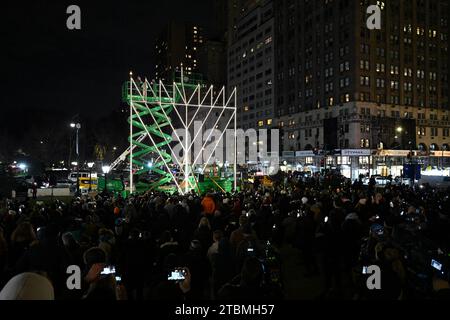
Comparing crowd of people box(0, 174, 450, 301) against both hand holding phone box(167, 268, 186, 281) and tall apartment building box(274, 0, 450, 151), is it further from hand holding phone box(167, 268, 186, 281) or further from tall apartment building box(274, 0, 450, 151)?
tall apartment building box(274, 0, 450, 151)

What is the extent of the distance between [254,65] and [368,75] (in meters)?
42.9

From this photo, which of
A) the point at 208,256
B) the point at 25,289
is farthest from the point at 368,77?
the point at 25,289

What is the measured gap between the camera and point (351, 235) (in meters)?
8.56

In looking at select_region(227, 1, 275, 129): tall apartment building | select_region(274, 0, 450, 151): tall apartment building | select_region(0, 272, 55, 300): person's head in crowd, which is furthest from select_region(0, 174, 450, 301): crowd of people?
select_region(227, 1, 275, 129): tall apartment building

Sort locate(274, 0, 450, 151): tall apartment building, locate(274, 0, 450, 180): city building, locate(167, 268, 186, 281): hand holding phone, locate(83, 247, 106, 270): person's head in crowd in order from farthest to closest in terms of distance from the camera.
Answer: locate(274, 0, 450, 151): tall apartment building
locate(274, 0, 450, 180): city building
locate(83, 247, 106, 270): person's head in crowd
locate(167, 268, 186, 281): hand holding phone

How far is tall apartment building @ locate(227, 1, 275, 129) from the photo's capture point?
9862 cm

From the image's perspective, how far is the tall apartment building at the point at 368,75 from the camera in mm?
67000

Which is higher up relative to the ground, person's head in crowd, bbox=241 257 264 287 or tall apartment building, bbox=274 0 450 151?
tall apartment building, bbox=274 0 450 151

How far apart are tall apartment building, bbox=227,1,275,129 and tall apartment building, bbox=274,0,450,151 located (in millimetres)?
10873

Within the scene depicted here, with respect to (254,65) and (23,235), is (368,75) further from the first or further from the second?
(23,235)

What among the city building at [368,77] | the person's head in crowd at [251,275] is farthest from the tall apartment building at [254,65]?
the person's head in crowd at [251,275]
